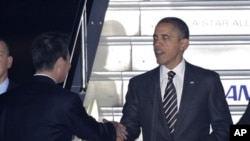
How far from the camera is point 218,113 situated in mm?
8484

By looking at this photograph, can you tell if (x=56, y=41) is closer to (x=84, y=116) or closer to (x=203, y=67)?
(x=84, y=116)

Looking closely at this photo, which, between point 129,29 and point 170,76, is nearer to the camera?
point 170,76

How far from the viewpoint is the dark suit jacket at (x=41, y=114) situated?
7.62 meters

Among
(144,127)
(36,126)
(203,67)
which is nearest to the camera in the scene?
(36,126)

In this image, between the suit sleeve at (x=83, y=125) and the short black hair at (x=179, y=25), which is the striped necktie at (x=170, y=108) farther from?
the suit sleeve at (x=83, y=125)

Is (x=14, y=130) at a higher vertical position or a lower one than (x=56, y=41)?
lower

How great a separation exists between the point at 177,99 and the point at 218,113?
14.8 inches

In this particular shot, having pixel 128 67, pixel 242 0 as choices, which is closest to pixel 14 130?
pixel 128 67

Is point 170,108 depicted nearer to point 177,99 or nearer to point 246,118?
point 177,99

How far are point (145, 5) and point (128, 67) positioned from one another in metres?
0.54

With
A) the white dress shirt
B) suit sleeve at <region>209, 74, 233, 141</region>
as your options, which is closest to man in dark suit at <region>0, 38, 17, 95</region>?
the white dress shirt

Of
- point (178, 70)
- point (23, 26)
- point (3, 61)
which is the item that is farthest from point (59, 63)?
point (23, 26)

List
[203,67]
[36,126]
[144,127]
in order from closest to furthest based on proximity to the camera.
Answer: [36,126], [144,127], [203,67]

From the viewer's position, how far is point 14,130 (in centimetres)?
767
